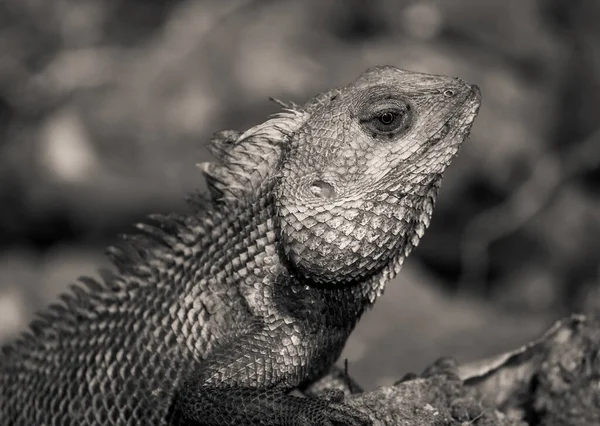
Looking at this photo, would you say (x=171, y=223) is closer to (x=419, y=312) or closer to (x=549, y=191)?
(x=419, y=312)

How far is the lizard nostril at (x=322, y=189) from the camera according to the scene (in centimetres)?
542

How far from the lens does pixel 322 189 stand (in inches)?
214

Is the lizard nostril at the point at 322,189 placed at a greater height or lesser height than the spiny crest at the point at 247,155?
lesser

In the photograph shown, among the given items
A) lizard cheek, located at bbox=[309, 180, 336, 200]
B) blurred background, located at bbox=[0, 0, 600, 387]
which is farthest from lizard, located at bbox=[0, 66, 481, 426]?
blurred background, located at bbox=[0, 0, 600, 387]

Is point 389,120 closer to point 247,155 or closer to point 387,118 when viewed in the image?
point 387,118

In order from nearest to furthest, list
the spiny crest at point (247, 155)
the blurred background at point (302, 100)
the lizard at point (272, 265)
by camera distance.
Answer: the lizard at point (272, 265) → the spiny crest at point (247, 155) → the blurred background at point (302, 100)

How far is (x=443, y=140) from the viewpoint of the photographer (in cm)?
547

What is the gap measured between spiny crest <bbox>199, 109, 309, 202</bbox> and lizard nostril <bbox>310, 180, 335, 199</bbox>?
349 mm

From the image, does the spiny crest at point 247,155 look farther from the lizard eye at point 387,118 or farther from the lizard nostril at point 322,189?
the lizard eye at point 387,118

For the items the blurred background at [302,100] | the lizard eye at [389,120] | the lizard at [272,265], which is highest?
the blurred background at [302,100]

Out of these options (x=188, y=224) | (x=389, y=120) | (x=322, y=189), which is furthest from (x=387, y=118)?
(x=188, y=224)

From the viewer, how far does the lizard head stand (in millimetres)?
5320

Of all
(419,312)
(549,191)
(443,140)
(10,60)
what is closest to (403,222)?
(443,140)

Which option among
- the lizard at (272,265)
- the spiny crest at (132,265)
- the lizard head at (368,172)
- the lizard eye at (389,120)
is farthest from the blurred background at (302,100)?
the lizard eye at (389,120)
